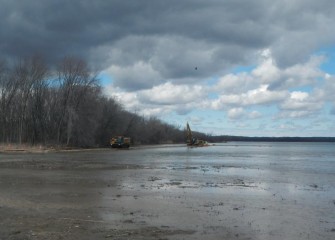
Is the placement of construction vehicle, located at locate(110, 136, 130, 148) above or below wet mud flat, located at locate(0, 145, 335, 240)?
above

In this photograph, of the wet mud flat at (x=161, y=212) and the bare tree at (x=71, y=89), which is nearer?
the wet mud flat at (x=161, y=212)

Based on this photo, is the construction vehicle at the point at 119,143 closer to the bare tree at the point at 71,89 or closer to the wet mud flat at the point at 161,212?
the bare tree at the point at 71,89

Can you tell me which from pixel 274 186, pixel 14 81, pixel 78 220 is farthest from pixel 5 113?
pixel 78 220

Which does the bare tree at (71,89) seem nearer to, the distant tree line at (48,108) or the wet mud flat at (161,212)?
the distant tree line at (48,108)

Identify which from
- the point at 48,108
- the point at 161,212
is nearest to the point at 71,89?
Result: the point at 48,108

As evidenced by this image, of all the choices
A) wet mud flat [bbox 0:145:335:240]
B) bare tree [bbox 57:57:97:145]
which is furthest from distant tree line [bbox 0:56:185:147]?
wet mud flat [bbox 0:145:335:240]

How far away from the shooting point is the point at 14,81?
9012cm

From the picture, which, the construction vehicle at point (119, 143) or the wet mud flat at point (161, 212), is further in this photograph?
the construction vehicle at point (119, 143)

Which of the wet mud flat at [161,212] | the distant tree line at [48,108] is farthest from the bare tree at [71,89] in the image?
the wet mud flat at [161,212]

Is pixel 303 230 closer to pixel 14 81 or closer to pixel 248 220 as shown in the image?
pixel 248 220

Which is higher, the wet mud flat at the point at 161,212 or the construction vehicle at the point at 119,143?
the construction vehicle at the point at 119,143

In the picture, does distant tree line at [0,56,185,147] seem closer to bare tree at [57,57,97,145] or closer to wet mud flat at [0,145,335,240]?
bare tree at [57,57,97,145]

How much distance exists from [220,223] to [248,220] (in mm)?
1047

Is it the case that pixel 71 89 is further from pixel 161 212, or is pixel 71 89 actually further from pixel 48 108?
pixel 161 212
